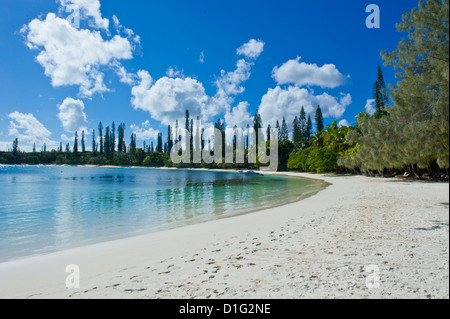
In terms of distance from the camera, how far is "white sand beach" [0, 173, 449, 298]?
10.7 feet

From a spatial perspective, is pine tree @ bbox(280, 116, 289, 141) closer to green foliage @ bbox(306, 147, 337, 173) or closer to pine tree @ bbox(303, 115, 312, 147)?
pine tree @ bbox(303, 115, 312, 147)

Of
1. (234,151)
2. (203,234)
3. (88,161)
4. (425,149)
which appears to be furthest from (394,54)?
(88,161)

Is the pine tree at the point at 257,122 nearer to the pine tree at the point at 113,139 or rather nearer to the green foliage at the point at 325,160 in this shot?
the green foliage at the point at 325,160

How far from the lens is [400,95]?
6.86m

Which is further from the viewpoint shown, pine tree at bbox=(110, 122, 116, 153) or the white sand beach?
pine tree at bbox=(110, 122, 116, 153)

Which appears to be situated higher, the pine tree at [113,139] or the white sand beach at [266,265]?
the pine tree at [113,139]

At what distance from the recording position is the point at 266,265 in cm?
437

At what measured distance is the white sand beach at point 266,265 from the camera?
128 inches
